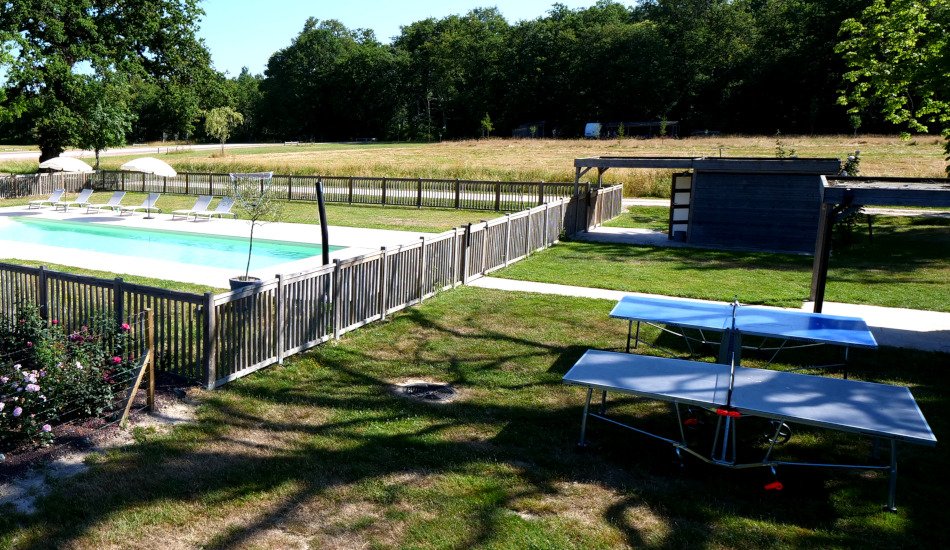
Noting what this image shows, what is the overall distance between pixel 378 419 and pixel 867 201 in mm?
6877

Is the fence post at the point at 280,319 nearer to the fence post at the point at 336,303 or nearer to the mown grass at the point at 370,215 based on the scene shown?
the fence post at the point at 336,303

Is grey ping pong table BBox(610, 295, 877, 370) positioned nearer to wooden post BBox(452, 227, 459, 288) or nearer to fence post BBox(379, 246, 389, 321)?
fence post BBox(379, 246, 389, 321)

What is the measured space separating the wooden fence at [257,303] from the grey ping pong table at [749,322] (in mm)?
3584

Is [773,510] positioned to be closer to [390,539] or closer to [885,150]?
[390,539]

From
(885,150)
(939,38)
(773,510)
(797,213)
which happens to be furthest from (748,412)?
(885,150)

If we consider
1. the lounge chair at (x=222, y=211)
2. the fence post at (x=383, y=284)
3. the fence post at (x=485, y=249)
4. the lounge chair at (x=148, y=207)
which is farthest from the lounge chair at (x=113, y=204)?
the fence post at (x=383, y=284)

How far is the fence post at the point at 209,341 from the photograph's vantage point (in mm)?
7715

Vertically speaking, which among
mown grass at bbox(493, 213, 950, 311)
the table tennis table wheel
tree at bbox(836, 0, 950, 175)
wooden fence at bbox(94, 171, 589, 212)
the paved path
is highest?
tree at bbox(836, 0, 950, 175)

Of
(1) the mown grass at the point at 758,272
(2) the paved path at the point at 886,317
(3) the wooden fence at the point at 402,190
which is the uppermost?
(3) the wooden fence at the point at 402,190

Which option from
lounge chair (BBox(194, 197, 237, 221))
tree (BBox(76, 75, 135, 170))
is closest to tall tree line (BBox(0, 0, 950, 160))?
tree (BBox(76, 75, 135, 170))

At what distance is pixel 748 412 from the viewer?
5918mm

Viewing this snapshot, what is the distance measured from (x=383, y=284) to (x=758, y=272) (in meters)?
8.86

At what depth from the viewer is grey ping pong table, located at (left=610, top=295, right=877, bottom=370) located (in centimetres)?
802

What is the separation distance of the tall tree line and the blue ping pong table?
92.9 feet
